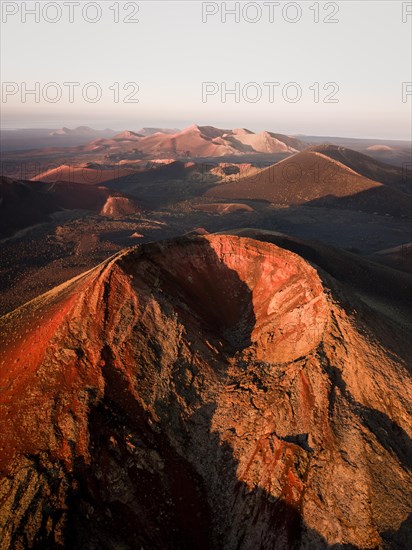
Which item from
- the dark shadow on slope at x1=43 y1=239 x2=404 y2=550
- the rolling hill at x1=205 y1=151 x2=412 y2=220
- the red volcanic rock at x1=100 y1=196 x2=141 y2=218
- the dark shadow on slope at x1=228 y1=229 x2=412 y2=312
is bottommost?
the dark shadow on slope at x1=43 y1=239 x2=404 y2=550

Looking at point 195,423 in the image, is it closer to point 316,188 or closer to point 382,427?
point 382,427

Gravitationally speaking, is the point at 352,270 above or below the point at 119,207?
below

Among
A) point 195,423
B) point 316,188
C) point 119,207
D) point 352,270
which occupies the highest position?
point 316,188

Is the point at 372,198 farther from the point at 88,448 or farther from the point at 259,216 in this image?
the point at 88,448

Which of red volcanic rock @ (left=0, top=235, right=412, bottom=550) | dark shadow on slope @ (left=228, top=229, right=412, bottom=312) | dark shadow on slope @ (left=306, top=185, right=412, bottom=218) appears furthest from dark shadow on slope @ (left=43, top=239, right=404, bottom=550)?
dark shadow on slope @ (left=306, top=185, right=412, bottom=218)

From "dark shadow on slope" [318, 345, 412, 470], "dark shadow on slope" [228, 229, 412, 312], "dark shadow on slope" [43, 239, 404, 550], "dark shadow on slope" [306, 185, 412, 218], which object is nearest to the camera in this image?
"dark shadow on slope" [43, 239, 404, 550]

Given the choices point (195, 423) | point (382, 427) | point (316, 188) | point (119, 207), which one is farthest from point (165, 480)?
point (316, 188)

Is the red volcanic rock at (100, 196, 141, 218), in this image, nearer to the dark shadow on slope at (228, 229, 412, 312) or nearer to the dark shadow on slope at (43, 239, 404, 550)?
the dark shadow on slope at (228, 229, 412, 312)

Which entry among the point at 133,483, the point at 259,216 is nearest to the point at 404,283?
the point at 133,483
